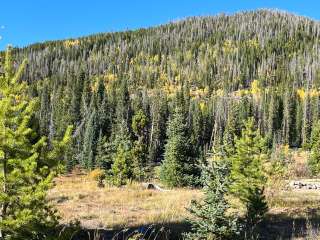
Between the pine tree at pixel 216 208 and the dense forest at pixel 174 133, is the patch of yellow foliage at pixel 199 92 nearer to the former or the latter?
the dense forest at pixel 174 133

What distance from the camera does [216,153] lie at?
35.4 ft

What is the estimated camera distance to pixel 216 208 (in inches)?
421

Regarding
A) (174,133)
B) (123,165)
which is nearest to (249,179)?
(174,133)

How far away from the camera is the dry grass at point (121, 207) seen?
16.3 m

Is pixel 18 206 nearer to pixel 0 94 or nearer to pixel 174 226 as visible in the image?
pixel 0 94

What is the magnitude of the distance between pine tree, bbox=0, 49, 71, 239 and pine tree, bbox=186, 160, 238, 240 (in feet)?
12.8

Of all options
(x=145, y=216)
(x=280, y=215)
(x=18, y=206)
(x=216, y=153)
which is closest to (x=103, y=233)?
(x=145, y=216)

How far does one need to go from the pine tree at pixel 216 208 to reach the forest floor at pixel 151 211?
246cm

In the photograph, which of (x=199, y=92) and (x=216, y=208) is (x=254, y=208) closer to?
(x=216, y=208)

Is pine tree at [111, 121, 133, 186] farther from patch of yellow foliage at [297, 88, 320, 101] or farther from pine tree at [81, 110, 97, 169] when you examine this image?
patch of yellow foliage at [297, 88, 320, 101]

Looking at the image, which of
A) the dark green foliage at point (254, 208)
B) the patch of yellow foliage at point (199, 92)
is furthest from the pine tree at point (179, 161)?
the patch of yellow foliage at point (199, 92)

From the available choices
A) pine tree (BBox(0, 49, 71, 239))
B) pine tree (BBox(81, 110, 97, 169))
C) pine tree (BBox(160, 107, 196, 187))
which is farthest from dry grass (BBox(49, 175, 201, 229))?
pine tree (BBox(81, 110, 97, 169))

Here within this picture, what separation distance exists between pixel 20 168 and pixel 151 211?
36.3 feet

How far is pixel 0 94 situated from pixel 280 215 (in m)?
15.2
